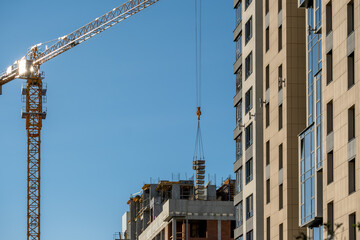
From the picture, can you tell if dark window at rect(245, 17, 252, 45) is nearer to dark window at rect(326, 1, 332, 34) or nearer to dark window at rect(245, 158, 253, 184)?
dark window at rect(245, 158, 253, 184)

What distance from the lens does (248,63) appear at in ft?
325

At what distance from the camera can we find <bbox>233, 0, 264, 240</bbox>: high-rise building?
93625 millimetres

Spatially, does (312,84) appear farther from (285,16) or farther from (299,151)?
(285,16)

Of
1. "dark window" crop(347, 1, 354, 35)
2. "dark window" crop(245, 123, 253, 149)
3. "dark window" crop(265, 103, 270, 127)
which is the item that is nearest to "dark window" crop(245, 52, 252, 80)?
"dark window" crop(245, 123, 253, 149)

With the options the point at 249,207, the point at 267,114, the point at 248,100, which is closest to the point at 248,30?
the point at 248,100

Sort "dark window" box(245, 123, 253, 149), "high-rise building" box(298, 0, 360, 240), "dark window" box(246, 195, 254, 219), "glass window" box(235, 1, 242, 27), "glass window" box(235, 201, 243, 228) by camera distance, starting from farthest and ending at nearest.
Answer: "glass window" box(235, 1, 242, 27), "glass window" box(235, 201, 243, 228), "dark window" box(245, 123, 253, 149), "dark window" box(246, 195, 254, 219), "high-rise building" box(298, 0, 360, 240)

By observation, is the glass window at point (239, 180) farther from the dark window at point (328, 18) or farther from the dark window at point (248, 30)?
the dark window at point (328, 18)

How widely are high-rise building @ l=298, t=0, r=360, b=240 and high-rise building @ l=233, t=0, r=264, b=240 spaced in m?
17.0

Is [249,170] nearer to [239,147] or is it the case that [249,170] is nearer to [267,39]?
[239,147]

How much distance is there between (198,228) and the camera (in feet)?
450

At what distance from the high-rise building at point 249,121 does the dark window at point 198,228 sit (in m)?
34.8

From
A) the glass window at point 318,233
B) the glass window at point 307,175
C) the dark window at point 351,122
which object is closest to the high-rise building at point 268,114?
the glass window at point 307,175

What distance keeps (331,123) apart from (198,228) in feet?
226

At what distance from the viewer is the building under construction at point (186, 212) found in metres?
136
